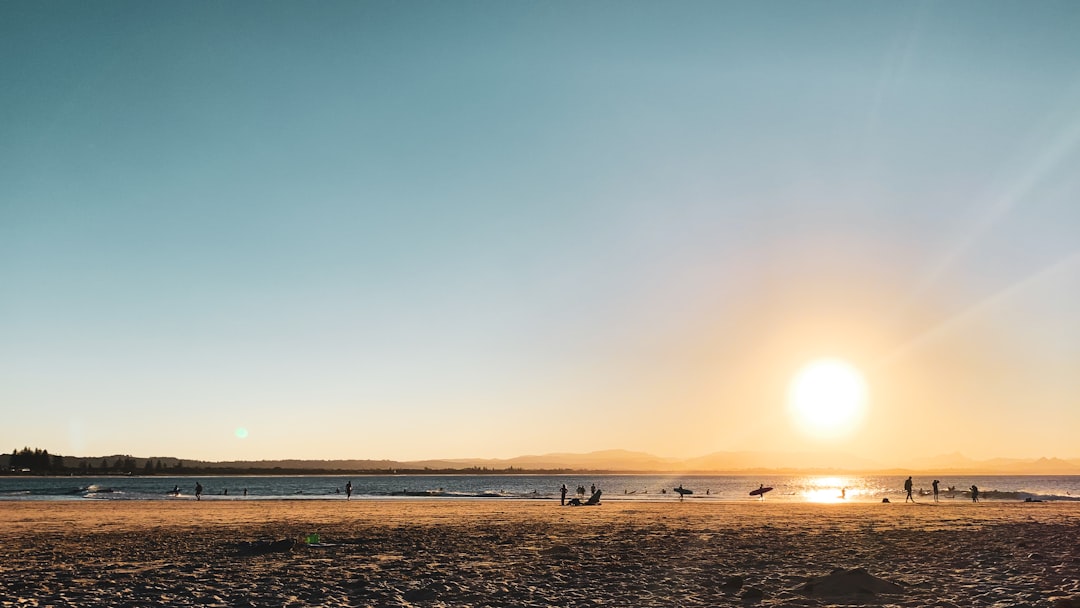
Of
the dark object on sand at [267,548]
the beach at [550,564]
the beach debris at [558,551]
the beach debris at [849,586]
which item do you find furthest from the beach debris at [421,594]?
the beach debris at [849,586]

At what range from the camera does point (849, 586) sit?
16.4 meters

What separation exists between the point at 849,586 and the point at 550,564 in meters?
8.90

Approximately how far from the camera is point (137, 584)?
1859 centimetres

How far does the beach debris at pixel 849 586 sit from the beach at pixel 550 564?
0.04 meters

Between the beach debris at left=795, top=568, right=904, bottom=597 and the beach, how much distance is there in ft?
0.15

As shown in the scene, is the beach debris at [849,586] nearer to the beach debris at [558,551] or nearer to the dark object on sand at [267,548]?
the beach debris at [558,551]

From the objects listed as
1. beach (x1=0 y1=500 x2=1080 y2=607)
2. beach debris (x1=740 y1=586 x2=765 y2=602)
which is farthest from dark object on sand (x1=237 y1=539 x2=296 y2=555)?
beach debris (x1=740 y1=586 x2=765 y2=602)

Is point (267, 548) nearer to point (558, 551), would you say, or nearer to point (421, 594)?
point (421, 594)

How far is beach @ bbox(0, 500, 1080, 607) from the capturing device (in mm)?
16688

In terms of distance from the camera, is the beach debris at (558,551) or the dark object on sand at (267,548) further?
the dark object on sand at (267,548)

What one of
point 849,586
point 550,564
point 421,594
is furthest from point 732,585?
point 421,594

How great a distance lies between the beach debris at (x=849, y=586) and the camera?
16281 millimetres

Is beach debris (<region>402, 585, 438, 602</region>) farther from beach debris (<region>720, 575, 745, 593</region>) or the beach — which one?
beach debris (<region>720, 575, 745, 593</region>)

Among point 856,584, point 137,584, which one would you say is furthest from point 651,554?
point 137,584
